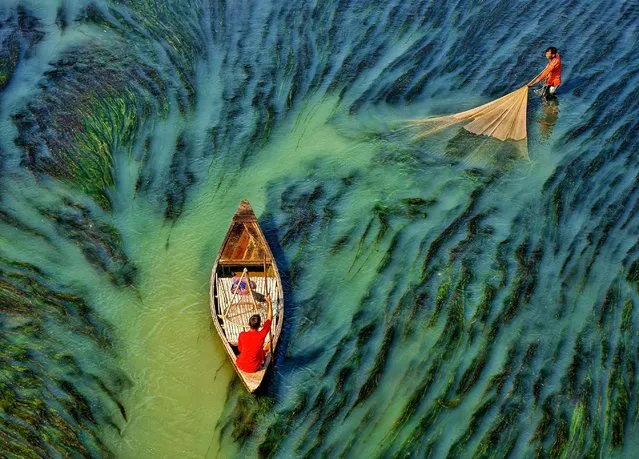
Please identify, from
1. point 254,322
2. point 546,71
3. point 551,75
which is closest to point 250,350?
point 254,322

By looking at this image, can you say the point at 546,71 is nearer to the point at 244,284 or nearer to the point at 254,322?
the point at 244,284

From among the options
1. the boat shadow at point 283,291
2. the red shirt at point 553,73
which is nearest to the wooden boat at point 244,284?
the boat shadow at point 283,291

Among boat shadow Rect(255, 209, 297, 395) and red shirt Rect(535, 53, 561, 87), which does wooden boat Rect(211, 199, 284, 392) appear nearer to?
boat shadow Rect(255, 209, 297, 395)

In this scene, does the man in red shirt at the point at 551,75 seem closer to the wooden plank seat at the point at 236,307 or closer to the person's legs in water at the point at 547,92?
the person's legs in water at the point at 547,92

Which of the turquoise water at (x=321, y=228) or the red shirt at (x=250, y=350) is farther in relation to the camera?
the turquoise water at (x=321, y=228)

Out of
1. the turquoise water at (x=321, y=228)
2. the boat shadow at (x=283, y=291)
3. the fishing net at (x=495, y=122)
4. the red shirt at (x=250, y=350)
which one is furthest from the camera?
the fishing net at (x=495, y=122)

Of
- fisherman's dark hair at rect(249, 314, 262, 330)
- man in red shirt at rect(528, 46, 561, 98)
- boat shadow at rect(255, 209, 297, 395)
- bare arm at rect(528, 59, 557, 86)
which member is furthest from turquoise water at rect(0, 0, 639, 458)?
fisherman's dark hair at rect(249, 314, 262, 330)
